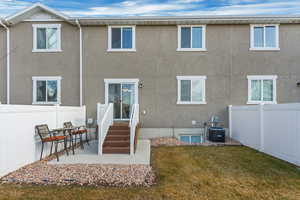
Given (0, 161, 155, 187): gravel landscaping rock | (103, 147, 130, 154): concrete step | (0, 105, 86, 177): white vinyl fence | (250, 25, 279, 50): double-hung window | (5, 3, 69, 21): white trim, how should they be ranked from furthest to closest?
(250, 25, 279, 50): double-hung window → (5, 3, 69, 21): white trim → (103, 147, 130, 154): concrete step → (0, 105, 86, 177): white vinyl fence → (0, 161, 155, 187): gravel landscaping rock

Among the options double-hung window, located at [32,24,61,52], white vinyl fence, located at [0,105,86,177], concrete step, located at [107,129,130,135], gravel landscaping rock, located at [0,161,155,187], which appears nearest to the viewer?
gravel landscaping rock, located at [0,161,155,187]

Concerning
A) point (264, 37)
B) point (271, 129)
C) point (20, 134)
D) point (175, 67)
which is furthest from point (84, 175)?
point (264, 37)

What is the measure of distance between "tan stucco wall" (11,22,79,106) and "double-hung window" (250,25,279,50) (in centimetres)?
981

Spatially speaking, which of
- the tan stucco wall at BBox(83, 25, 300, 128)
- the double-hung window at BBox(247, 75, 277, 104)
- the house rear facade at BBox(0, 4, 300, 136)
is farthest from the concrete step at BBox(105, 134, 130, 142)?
the double-hung window at BBox(247, 75, 277, 104)

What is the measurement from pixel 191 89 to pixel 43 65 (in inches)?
329

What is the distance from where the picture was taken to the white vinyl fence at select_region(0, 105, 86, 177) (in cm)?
495

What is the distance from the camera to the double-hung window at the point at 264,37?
9984 millimetres

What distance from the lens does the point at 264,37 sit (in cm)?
1002

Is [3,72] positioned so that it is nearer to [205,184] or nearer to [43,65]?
[43,65]

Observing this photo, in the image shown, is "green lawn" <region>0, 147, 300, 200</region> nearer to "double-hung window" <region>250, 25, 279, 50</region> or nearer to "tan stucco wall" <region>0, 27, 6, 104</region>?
"double-hung window" <region>250, 25, 279, 50</region>

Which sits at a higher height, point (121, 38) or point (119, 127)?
point (121, 38)

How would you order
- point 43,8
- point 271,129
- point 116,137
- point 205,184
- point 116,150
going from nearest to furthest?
point 205,184 < point 271,129 < point 116,150 < point 116,137 < point 43,8

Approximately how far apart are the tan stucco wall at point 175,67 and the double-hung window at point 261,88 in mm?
293

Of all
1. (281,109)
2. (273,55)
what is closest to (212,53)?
(273,55)
